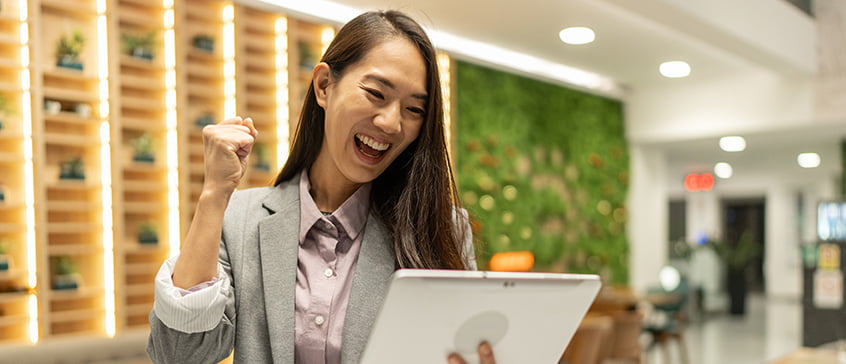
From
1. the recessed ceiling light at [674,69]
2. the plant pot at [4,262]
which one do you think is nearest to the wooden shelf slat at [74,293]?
the plant pot at [4,262]

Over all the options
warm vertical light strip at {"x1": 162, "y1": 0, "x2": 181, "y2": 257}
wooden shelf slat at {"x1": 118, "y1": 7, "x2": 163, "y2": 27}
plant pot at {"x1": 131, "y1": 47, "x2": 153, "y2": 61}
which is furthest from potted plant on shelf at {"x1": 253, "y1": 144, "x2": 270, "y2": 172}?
wooden shelf slat at {"x1": 118, "y1": 7, "x2": 163, "y2": 27}

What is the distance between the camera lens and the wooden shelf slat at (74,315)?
4562 millimetres

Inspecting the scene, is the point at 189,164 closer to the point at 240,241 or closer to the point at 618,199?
the point at 240,241

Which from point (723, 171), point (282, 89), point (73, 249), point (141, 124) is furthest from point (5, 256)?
point (723, 171)

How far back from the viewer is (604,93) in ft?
25.3

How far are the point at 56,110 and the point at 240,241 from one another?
391cm

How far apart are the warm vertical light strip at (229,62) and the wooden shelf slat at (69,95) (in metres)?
0.92

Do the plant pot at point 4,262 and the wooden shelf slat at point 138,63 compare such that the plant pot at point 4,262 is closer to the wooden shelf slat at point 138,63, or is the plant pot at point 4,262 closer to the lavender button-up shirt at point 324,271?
the wooden shelf slat at point 138,63

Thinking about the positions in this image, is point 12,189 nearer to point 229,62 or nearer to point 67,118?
point 67,118

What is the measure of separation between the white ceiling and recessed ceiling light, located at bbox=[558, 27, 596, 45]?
60 mm

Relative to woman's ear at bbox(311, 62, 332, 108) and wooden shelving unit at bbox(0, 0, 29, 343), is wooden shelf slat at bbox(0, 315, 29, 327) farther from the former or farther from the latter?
woman's ear at bbox(311, 62, 332, 108)

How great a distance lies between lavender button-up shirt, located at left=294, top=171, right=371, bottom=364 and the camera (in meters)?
1.14

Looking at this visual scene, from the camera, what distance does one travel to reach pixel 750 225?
17.0 m

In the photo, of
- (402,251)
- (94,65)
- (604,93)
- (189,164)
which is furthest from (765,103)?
(402,251)
